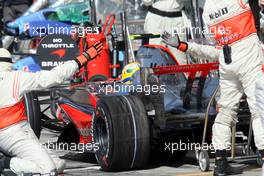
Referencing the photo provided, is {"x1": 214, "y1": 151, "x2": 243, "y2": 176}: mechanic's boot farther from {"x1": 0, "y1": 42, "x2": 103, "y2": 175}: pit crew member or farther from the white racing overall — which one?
{"x1": 0, "y1": 42, "x2": 103, "y2": 175}: pit crew member

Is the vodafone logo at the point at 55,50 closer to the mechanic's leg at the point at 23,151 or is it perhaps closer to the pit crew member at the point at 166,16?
the pit crew member at the point at 166,16

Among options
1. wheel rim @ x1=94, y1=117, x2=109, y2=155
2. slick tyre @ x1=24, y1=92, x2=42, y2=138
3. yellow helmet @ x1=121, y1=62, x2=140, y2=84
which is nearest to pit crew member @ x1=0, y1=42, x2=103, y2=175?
wheel rim @ x1=94, y1=117, x2=109, y2=155

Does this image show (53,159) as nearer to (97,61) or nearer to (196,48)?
(196,48)

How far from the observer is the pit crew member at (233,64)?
723cm

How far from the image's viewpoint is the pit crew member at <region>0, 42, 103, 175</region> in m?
6.59

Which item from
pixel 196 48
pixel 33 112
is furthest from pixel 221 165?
pixel 33 112

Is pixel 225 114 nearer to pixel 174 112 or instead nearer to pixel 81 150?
pixel 174 112

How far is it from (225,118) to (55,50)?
4.08 metres

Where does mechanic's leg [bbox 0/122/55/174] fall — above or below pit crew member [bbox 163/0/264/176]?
below

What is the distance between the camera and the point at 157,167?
27.5 ft

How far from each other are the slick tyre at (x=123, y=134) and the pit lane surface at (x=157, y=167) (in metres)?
0.16

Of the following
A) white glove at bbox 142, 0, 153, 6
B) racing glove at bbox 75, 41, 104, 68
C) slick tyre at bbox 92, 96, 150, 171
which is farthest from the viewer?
white glove at bbox 142, 0, 153, 6

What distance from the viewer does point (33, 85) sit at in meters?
6.68

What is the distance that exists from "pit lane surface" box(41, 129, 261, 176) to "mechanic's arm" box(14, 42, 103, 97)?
104 centimetres
